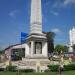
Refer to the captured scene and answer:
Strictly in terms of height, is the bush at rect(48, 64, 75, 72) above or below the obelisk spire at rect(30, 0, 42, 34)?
below

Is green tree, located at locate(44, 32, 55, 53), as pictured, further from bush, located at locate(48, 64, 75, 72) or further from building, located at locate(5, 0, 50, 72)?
bush, located at locate(48, 64, 75, 72)

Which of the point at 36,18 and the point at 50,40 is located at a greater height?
the point at 50,40

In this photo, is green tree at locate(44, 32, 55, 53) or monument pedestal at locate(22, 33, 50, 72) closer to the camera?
monument pedestal at locate(22, 33, 50, 72)

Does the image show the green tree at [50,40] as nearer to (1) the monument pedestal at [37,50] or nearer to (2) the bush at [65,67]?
(1) the monument pedestal at [37,50]

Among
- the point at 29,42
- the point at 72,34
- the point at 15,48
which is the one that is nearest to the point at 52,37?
the point at 15,48

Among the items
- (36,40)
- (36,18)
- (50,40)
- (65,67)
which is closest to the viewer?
(65,67)

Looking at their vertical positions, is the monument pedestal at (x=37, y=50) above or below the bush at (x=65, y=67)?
above

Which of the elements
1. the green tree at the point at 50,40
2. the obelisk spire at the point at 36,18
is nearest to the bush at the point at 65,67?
the obelisk spire at the point at 36,18

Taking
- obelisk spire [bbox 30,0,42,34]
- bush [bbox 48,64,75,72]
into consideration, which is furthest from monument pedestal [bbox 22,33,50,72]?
bush [bbox 48,64,75,72]

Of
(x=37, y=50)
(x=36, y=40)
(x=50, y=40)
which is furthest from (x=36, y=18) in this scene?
(x=50, y=40)

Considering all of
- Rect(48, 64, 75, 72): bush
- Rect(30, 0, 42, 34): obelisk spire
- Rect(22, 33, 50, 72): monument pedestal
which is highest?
Rect(30, 0, 42, 34): obelisk spire

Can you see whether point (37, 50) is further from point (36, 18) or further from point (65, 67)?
point (65, 67)

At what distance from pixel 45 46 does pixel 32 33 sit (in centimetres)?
342

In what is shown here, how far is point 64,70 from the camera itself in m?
26.6
